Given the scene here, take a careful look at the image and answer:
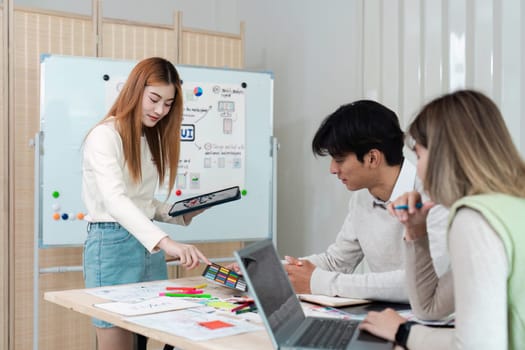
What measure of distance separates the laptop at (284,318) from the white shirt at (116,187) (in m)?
0.63

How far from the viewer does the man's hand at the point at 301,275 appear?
173 centimetres

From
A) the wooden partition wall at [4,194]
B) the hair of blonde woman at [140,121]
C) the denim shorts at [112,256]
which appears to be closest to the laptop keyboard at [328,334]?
the denim shorts at [112,256]

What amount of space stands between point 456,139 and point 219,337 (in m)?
0.62

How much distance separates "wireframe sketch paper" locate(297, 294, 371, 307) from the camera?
5.21 feet

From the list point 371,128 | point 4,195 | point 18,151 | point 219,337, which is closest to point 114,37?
point 18,151

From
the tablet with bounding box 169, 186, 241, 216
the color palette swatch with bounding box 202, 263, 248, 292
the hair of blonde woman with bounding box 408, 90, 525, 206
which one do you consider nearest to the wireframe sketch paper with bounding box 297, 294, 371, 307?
the color palette swatch with bounding box 202, 263, 248, 292

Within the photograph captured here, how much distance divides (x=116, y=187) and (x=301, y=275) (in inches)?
Result: 26.1

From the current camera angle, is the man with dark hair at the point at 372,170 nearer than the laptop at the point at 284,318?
No

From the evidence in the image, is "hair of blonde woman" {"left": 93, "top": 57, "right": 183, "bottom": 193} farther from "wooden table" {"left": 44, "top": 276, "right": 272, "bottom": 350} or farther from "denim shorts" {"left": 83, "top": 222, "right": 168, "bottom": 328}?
"wooden table" {"left": 44, "top": 276, "right": 272, "bottom": 350}

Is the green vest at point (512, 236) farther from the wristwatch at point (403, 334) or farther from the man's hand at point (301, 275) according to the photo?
the man's hand at point (301, 275)

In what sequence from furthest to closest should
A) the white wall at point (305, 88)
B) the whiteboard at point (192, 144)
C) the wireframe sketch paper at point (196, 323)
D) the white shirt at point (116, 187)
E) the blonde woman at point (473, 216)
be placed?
the white wall at point (305, 88), the whiteboard at point (192, 144), the white shirt at point (116, 187), the wireframe sketch paper at point (196, 323), the blonde woman at point (473, 216)

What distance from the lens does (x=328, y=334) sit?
1258 millimetres

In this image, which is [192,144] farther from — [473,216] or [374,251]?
[473,216]

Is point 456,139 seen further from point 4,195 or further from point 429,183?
point 4,195
